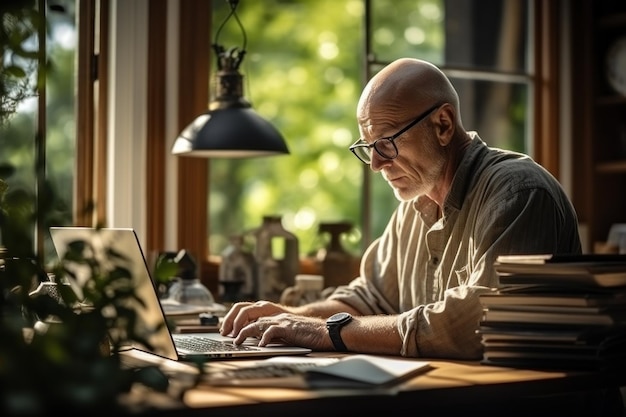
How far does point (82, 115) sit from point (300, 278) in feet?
3.57

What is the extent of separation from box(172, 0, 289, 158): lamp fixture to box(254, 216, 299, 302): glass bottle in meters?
0.41

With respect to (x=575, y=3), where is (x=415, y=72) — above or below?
below

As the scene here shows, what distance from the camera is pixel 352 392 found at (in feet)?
5.37

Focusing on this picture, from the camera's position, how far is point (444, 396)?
1.74m

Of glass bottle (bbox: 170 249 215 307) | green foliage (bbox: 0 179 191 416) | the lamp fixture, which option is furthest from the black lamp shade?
green foliage (bbox: 0 179 191 416)

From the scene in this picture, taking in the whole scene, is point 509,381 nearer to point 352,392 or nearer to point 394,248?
point 352,392

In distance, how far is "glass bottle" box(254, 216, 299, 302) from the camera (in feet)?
12.7

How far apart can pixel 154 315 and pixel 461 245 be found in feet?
2.98

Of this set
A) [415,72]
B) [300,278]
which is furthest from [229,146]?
[415,72]

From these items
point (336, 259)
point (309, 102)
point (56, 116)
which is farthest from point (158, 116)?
point (309, 102)

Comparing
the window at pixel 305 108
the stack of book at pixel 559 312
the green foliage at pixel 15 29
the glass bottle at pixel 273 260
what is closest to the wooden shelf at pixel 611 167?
the glass bottle at pixel 273 260

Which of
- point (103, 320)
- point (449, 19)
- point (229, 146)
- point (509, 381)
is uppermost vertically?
point (449, 19)

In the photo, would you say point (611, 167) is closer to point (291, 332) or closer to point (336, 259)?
point (336, 259)

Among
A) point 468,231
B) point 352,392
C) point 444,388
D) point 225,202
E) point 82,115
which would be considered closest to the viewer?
point 352,392
